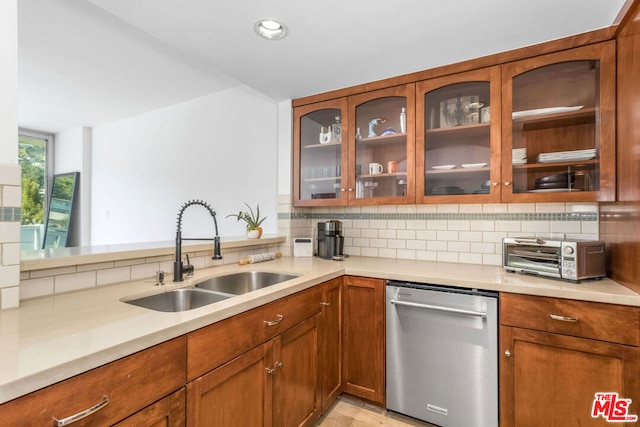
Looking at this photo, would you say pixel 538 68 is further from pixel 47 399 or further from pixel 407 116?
pixel 47 399

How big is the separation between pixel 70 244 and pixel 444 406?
18.6 feet

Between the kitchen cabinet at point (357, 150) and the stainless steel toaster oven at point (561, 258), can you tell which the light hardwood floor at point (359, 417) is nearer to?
the stainless steel toaster oven at point (561, 258)

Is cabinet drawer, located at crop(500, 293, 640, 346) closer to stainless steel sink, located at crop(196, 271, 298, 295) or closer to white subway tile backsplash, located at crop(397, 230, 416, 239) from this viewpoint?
white subway tile backsplash, located at crop(397, 230, 416, 239)

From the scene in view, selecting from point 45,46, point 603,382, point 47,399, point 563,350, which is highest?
point 45,46

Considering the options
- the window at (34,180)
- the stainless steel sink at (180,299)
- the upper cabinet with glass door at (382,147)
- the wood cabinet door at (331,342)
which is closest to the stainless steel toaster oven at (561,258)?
the upper cabinet with glass door at (382,147)

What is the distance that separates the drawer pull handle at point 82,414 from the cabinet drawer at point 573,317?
1678mm

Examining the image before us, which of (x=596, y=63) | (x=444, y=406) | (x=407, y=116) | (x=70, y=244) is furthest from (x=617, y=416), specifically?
(x=70, y=244)

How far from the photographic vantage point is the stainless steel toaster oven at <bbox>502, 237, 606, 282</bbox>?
1.55 metres

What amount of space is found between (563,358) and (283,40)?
216 cm

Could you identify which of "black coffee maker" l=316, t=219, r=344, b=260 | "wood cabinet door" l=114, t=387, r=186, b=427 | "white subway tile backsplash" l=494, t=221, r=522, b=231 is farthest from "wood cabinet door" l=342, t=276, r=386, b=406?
"wood cabinet door" l=114, t=387, r=186, b=427

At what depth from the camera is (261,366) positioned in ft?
4.35

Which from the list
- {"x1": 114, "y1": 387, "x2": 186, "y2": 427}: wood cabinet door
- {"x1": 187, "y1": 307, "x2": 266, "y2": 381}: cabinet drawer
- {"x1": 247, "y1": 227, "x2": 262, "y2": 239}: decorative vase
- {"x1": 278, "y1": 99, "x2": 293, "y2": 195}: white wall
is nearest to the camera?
{"x1": 114, "y1": 387, "x2": 186, "y2": 427}: wood cabinet door

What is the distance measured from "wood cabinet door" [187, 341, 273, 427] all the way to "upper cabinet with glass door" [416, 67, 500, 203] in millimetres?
1453

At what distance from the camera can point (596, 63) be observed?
1653 mm
